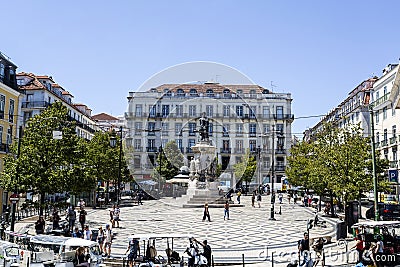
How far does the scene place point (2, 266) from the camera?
13.6 meters

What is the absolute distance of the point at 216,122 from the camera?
2534 inches

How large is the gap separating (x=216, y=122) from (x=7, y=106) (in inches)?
1391

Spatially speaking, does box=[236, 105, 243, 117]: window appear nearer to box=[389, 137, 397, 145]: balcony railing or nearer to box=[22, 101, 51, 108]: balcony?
box=[389, 137, 397, 145]: balcony railing

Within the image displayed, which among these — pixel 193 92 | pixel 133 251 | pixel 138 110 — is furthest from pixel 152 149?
pixel 133 251

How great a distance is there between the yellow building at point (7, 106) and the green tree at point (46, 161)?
33.1 feet

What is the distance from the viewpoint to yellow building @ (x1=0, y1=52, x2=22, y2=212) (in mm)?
33541

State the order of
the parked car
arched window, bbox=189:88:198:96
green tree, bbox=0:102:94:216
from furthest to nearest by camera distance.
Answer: arched window, bbox=189:88:198:96 < the parked car < green tree, bbox=0:102:94:216

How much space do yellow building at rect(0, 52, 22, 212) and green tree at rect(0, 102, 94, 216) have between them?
10089 millimetres

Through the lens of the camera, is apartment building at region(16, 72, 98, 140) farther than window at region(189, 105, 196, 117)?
No

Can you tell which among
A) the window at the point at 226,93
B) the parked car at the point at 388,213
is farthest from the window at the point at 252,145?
the parked car at the point at 388,213

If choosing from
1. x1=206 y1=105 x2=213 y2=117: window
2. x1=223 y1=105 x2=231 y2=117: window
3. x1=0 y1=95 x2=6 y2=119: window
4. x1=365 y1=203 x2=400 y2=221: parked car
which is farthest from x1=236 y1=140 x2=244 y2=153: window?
x1=0 y1=95 x2=6 y2=119: window

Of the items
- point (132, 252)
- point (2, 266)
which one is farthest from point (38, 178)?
point (132, 252)

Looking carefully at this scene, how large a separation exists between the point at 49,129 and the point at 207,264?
14375mm

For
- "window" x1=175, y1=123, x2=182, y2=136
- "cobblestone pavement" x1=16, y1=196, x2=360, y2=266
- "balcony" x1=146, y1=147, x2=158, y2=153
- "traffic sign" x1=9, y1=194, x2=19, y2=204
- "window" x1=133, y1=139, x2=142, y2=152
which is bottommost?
"cobblestone pavement" x1=16, y1=196, x2=360, y2=266
